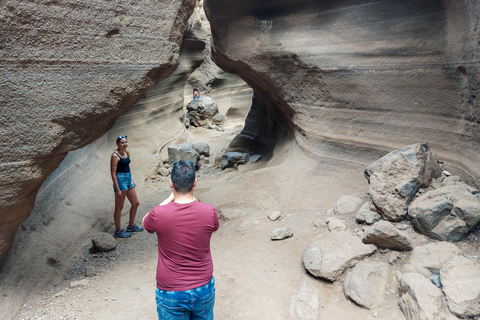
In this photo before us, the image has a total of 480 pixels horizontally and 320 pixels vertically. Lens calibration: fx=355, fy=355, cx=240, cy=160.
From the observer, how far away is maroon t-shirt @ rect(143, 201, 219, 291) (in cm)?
185

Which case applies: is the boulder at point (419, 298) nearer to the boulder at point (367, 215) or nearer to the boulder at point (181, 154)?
the boulder at point (367, 215)

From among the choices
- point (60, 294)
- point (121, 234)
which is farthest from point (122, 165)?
point (60, 294)

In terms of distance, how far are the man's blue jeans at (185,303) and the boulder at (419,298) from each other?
1349 mm

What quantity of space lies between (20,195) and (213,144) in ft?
24.4

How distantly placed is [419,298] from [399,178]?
4.09 feet

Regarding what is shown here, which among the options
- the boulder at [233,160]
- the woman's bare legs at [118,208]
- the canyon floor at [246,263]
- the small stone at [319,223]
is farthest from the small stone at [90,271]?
the boulder at [233,160]

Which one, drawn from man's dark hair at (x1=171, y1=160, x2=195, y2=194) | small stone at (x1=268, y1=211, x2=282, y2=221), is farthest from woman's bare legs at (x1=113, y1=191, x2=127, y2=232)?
man's dark hair at (x1=171, y1=160, x2=195, y2=194)

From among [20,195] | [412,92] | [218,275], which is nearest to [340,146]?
[412,92]

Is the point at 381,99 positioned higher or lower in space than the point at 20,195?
higher

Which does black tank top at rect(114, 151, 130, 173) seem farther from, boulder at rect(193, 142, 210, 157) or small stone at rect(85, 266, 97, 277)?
boulder at rect(193, 142, 210, 157)

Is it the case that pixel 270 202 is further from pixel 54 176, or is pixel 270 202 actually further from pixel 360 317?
pixel 54 176

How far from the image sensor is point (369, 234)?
2.91 m

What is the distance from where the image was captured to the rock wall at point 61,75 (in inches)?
104

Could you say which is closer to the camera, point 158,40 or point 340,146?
point 158,40
